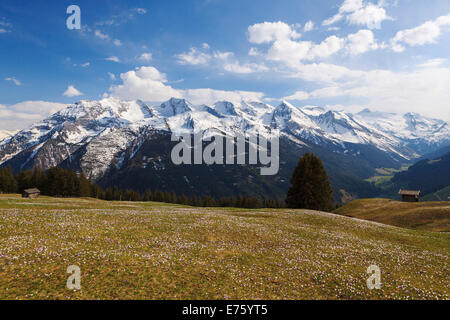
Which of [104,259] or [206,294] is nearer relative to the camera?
[206,294]

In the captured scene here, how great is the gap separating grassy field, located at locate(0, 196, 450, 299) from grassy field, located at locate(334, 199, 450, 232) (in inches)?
1112

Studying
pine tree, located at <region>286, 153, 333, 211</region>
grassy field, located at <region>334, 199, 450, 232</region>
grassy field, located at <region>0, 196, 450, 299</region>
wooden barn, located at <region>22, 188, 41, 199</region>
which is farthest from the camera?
wooden barn, located at <region>22, 188, 41, 199</region>

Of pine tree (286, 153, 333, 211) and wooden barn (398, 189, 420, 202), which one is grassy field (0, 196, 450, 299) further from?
wooden barn (398, 189, 420, 202)

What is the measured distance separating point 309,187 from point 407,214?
25.2m

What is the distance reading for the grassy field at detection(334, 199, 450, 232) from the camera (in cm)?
4975

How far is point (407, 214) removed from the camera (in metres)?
58.2

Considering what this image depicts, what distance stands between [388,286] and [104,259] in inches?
801

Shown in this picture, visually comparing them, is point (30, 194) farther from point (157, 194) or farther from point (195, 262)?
point (195, 262)

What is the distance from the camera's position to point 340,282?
52.4 ft

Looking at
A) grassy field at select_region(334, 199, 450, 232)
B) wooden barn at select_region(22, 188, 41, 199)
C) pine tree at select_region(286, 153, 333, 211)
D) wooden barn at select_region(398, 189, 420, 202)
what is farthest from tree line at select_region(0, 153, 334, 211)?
wooden barn at select_region(398, 189, 420, 202)

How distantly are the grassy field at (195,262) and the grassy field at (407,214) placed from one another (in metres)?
28.2
